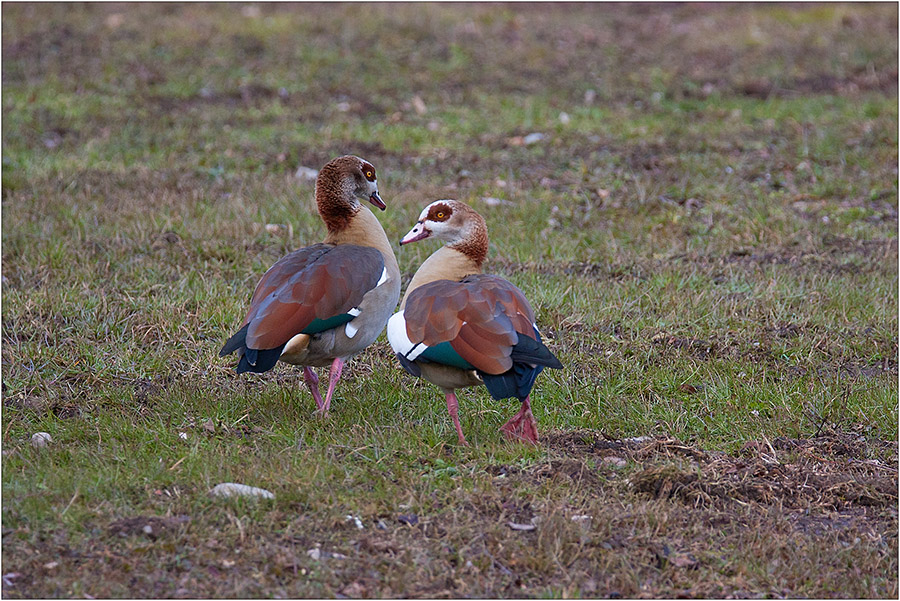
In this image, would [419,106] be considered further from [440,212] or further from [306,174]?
[440,212]

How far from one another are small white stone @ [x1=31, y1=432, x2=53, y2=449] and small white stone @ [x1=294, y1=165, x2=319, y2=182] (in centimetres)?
527

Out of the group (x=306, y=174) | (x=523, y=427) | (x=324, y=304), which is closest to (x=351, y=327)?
(x=324, y=304)

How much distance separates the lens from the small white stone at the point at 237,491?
14.6 feet

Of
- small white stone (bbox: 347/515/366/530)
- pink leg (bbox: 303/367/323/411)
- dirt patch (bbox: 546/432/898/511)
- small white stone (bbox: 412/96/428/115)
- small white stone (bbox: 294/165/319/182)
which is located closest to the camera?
small white stone (bbox: 347/515/366/530)

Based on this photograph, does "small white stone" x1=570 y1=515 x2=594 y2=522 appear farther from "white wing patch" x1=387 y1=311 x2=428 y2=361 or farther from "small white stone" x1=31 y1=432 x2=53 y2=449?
"small white stone" x1=31 y1=432 x2=53 y2=449

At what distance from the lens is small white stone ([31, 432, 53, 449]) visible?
512 cm

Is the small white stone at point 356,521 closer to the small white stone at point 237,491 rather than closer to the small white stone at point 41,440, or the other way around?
the small white stone at point 237,491

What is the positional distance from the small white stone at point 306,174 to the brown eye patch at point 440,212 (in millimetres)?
4419

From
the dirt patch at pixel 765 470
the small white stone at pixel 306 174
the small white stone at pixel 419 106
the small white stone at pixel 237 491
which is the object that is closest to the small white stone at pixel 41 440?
the small white stone at pixel 237 491

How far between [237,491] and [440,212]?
2138mm

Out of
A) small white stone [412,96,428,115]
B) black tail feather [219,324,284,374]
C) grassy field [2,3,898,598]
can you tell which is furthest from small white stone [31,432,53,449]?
small white stone [412,96,428,115]

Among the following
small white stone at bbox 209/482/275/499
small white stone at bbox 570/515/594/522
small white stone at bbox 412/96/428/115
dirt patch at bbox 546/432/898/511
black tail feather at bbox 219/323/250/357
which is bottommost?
dirt patch at bbox 546/432/898/511

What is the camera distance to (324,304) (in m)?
5.46

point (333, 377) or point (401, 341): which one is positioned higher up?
point (401, 341)
